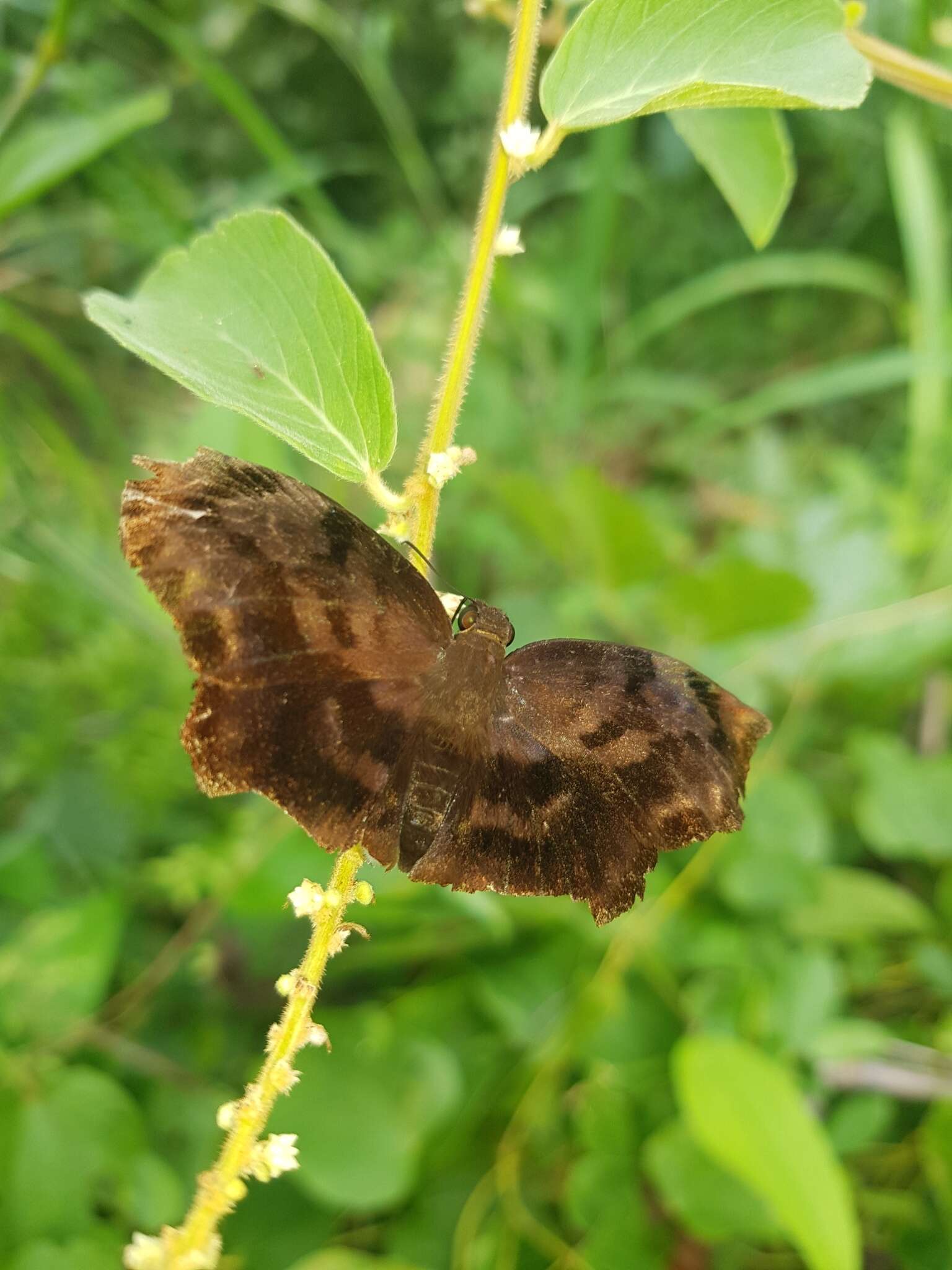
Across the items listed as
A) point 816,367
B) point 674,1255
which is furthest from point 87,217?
point 674,1255

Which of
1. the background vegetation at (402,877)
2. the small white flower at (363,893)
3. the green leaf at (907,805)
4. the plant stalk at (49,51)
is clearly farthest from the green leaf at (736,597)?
the plant stalk at (49,51)

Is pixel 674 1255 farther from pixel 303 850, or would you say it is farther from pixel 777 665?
pixel 777 665

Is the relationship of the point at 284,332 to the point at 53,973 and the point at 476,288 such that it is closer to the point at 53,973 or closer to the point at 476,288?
the point at 476,288

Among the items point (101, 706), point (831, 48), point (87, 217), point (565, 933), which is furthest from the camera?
point (87, 217)

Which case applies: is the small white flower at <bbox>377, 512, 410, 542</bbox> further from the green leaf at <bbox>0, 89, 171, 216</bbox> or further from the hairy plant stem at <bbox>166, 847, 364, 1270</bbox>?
the green leaf at <bbox>0, 89, 171, 216</bbox>

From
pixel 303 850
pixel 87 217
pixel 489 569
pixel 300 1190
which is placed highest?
pixel 87 217

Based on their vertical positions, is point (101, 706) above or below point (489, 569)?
below
